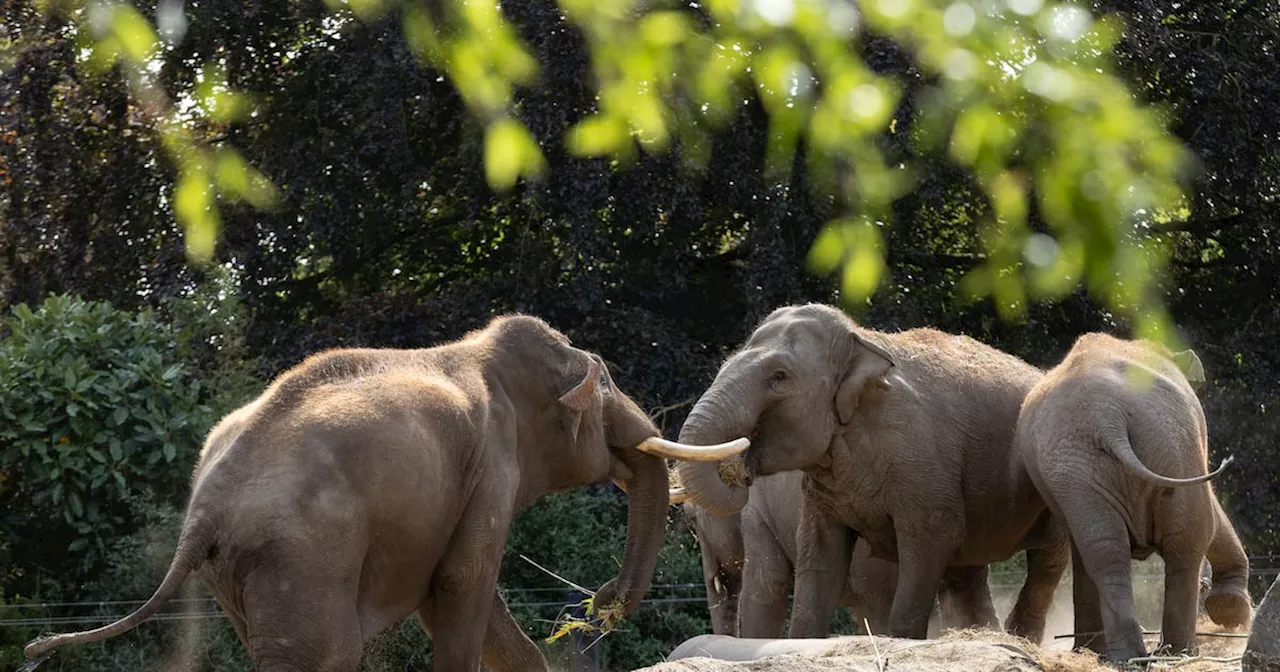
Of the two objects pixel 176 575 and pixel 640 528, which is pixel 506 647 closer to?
pixel 640 528

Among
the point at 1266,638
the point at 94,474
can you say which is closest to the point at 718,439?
the point at 1266,638

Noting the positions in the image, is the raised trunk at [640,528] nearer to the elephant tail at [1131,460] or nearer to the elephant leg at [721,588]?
the elephant leg at [721,588]

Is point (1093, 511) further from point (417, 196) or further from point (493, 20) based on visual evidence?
point (417, 196)

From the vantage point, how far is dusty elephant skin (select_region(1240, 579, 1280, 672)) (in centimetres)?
670

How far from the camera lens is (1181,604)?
29.1ft

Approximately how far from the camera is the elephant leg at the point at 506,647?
31.2 feet

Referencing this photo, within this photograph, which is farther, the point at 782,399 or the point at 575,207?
the point at 575,207

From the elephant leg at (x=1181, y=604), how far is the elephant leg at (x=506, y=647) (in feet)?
10.3

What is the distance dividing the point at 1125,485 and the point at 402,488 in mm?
3481

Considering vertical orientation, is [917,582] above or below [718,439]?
below

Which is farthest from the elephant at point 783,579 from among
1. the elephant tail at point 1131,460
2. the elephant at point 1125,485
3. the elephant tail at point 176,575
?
the elephant tail at point 176,575

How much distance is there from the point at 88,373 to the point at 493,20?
9.45 m

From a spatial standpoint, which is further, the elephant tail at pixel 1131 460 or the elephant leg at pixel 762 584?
the elephant leg at pixel 762 584

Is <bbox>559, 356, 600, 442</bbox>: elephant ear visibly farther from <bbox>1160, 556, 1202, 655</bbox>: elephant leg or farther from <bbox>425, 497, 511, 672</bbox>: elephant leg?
<bbox>1160, 556, 1202, 655</bbox>: elephant leg
